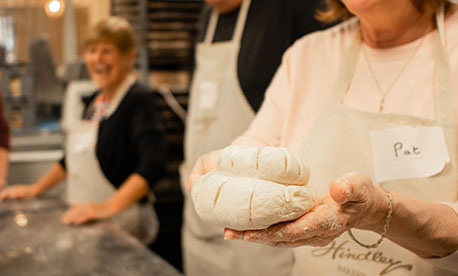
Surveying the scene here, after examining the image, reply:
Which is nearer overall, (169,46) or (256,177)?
(256,177)

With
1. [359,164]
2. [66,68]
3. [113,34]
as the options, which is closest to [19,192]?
[113,34]

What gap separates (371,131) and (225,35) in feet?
3.12

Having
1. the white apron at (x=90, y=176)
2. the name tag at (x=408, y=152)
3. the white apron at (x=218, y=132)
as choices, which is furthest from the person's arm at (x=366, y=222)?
the white apron at (x=90, y=176)

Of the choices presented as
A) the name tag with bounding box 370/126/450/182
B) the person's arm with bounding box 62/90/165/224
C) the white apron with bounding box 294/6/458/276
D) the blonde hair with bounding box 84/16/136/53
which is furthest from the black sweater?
the name tag with bounding box 370/126/450/182

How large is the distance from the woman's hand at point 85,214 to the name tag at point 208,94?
54 cm

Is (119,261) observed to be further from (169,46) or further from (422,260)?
(169,46)

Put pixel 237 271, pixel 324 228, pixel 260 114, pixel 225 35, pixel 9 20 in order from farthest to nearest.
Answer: pixel 9 20 < pixel 225 35 < pixel 237 271 < pixel 260 114 < pixel 324 228

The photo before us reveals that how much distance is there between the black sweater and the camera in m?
2.04

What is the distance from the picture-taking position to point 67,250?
1.41 m

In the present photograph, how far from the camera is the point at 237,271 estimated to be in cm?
156

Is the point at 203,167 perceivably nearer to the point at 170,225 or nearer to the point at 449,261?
the point at 449,261

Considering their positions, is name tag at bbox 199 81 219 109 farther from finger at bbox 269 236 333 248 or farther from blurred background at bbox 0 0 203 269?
finger at bbox 269 236 333 248

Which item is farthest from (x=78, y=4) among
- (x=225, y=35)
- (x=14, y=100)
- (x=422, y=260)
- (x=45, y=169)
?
(x=422, y=260)

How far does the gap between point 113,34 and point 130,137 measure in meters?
0.46
